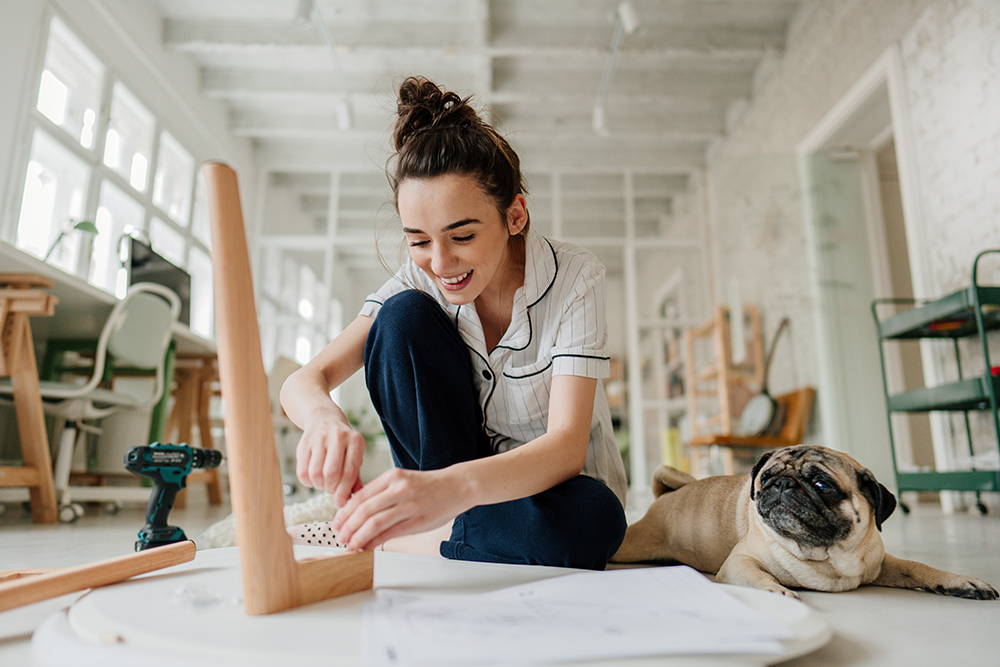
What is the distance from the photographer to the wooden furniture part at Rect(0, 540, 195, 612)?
1.81ft

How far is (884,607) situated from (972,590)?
0.54ft

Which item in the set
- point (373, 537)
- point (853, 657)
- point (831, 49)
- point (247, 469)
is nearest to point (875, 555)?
point (853, 657)

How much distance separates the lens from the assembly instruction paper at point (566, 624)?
43 cm

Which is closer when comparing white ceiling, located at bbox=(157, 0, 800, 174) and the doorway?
the doorway

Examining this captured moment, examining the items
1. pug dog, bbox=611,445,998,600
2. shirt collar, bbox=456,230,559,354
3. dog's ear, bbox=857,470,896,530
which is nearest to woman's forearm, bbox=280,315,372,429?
shirt collar, bbox=456,230,559,354

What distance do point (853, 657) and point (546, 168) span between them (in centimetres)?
559

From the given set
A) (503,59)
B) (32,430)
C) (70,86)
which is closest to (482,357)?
(32,430)

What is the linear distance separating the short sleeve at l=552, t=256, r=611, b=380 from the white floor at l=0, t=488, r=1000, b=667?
1.41 ft

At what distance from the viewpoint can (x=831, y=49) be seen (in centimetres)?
358

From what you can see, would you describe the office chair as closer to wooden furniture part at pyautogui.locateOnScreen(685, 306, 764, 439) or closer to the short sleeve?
the short sleeve

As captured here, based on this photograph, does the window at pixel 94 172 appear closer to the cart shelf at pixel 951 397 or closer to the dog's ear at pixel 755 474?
the dog's ear at pixel 755 474

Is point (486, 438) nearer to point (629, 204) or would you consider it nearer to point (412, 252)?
point (412, 252)

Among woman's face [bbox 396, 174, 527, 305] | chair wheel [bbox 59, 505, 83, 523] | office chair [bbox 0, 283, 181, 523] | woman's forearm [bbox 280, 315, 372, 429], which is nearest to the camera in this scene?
woman's forearm [bbox 280, 315, 372, 429]

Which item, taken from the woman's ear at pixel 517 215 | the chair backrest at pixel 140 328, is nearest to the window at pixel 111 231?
the chair backrest at pixel 140 328
